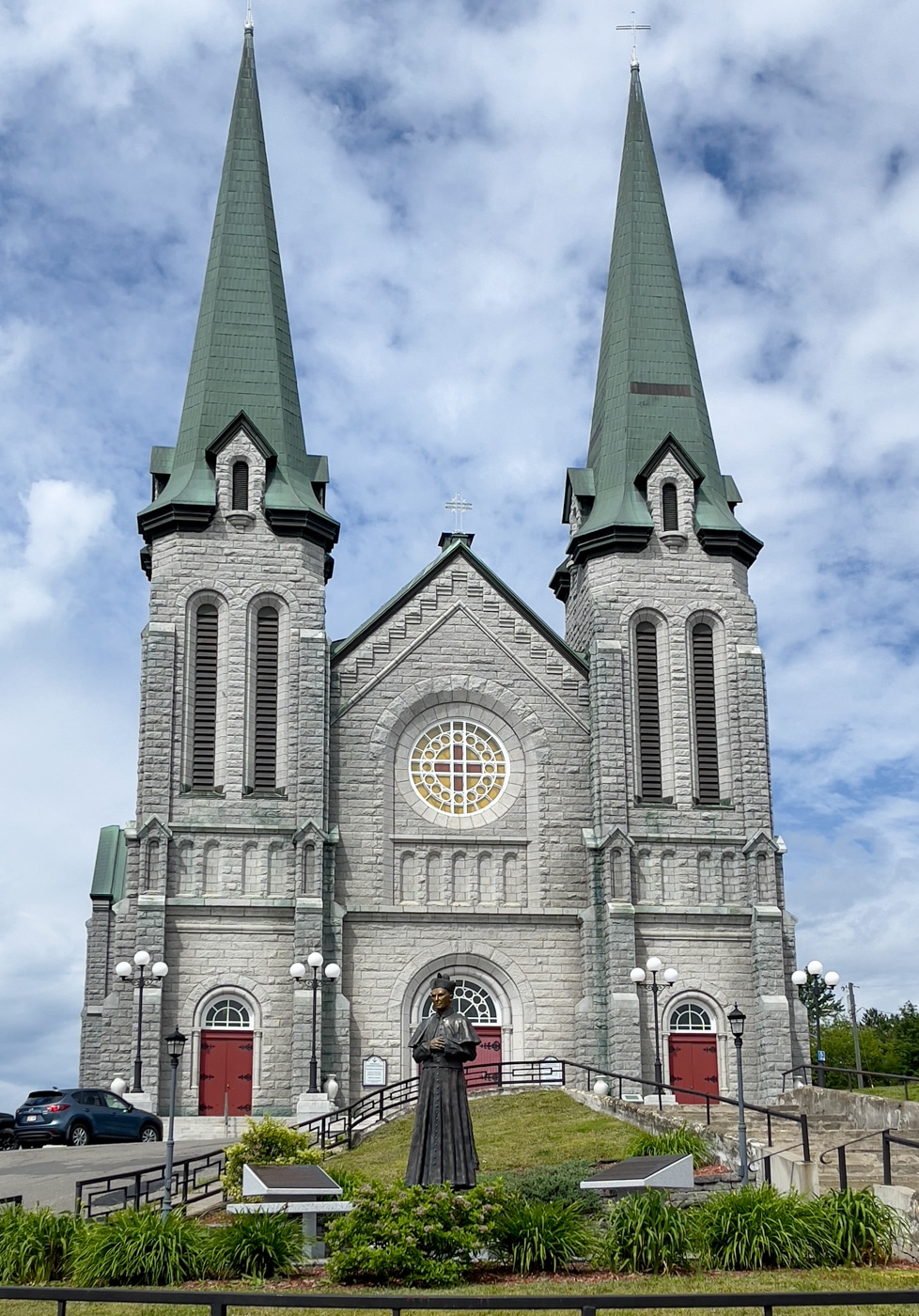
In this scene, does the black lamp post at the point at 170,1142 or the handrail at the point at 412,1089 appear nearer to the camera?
the black lamp post at the point at 170,1142

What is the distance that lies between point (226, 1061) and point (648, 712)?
1337 cm

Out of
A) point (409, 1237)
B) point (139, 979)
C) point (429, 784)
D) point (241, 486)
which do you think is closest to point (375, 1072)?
point (139, 979)

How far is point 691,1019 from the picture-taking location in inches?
1495

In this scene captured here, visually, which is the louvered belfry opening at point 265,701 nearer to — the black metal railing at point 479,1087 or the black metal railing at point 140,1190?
the black metal railing at point 479,1087

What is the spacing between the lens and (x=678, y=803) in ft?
129

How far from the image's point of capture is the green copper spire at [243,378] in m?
40.3

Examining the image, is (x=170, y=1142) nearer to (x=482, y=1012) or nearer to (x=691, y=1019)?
(x=482, y=1012)

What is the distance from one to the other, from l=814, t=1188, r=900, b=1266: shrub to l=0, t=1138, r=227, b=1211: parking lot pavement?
35.2 feet

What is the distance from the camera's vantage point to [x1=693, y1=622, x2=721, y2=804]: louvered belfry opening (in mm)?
39812

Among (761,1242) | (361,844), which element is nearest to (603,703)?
(361,844)

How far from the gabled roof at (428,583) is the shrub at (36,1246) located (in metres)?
25.4

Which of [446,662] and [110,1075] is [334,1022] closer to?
[110,1075]

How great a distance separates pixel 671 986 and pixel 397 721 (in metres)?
9.23

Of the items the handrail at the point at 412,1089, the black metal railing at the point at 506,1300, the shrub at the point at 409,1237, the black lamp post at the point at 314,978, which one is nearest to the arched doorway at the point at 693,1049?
the handrail at the point at 412,1089
